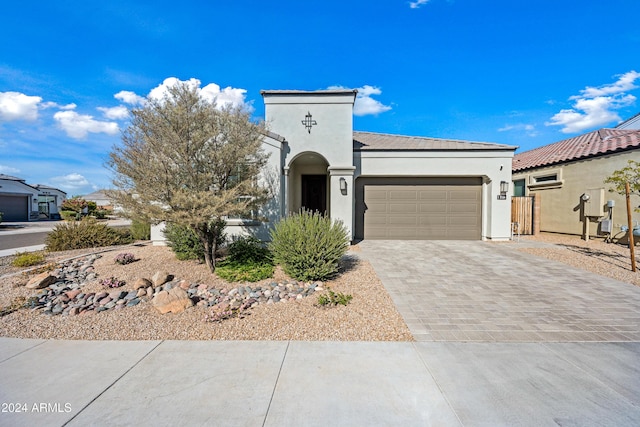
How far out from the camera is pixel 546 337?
3.53 metres

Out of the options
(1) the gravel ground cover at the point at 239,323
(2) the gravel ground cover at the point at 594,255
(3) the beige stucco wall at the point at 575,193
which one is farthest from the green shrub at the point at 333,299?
(3) the beige stucco wall at the point at 575,193

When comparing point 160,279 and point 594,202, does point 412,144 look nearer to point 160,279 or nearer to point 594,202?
point 594,202

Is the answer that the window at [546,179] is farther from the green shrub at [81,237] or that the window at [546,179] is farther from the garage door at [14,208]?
the garage door at [14,208]

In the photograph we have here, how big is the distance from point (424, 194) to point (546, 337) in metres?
7.55

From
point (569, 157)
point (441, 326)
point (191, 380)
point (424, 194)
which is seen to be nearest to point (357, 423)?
point (191, 380)

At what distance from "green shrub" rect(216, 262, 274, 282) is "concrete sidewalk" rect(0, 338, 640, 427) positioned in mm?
2098

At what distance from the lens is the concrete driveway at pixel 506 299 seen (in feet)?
12.1

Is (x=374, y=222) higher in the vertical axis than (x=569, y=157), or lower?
lower

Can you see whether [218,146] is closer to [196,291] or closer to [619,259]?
[196,291]

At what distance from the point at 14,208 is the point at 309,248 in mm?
36854

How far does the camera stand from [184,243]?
6.57m

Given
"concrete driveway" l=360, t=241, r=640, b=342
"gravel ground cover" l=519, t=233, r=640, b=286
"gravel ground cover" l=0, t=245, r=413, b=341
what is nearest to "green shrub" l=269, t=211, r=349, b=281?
"gravel ground cover" l=0, t=245, r=413, b=341

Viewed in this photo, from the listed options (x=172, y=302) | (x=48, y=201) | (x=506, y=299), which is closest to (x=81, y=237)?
(x=172, y=302)

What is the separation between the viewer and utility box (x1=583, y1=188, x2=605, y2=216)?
10.1m
